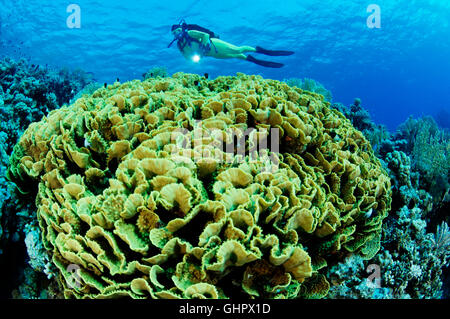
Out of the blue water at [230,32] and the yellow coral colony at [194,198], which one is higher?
the blue water at [230,32]

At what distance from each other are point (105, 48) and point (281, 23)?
76.6 feet

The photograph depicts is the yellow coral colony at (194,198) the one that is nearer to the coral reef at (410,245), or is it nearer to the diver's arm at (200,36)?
the coral reef at (410,245)

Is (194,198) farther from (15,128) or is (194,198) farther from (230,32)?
(230,32)

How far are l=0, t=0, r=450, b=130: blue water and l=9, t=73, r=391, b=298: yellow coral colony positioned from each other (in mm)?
27273

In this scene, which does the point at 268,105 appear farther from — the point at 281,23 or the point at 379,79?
the point at 379,79

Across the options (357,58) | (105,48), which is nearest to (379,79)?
(357,58)

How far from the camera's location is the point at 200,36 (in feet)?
26.0

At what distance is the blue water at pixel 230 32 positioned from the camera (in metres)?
29.6

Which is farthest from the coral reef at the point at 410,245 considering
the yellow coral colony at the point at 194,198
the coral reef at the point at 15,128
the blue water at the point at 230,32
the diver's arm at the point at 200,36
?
the blue water at the point at 230,32

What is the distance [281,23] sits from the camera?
3369 centimetres

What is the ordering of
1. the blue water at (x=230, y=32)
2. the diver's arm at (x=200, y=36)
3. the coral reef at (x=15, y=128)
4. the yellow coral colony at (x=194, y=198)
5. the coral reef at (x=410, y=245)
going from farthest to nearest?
1. the blue water at (x=230, y=32)
2. the diver's arm at (x=200, y=36)
3. the coral reef at (x=15, y=128)
4. the coral reef at (x=410, y=245)
5. the yellow coral colony at (x=194, y=198)

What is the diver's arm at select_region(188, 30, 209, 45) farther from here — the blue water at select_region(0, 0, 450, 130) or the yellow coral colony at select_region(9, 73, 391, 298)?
the blue water at select_region(0, 0, 450, 130)

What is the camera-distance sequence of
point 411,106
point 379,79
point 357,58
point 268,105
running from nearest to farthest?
point 268,105, point 357,58, point 379,79, point 411,106

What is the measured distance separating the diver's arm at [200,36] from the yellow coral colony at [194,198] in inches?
191
